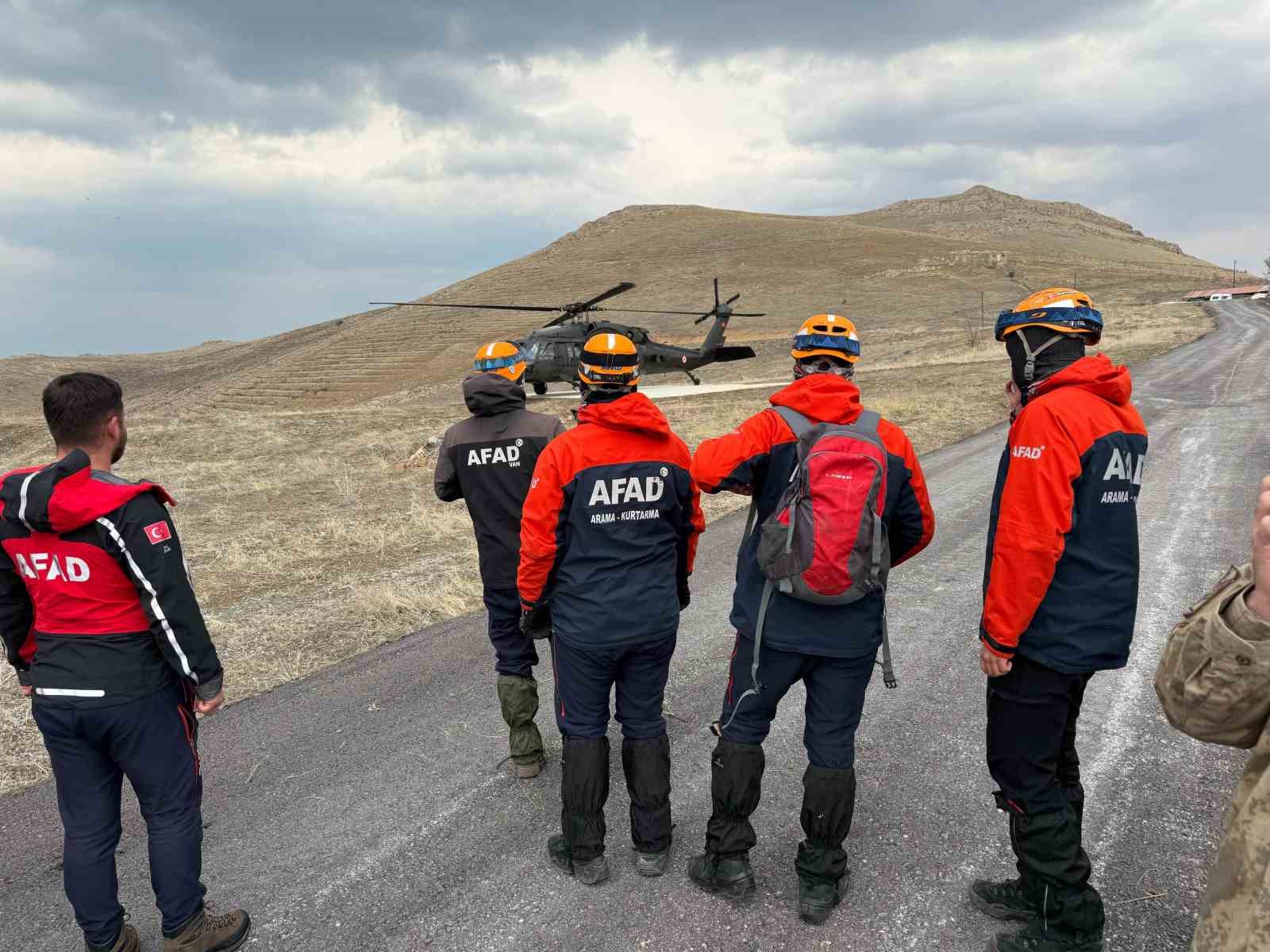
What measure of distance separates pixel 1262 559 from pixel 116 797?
385 centimetres

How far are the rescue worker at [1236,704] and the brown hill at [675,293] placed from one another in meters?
35.6

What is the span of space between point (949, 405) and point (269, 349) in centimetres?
6663

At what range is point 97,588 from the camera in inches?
111

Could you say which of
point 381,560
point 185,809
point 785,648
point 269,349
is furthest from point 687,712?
point 269,349

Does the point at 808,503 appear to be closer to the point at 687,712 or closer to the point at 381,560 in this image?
the point at 687,712

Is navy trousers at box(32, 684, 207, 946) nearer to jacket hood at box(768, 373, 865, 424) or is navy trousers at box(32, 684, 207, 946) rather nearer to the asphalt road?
the asphalt road

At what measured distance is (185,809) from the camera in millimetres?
3033

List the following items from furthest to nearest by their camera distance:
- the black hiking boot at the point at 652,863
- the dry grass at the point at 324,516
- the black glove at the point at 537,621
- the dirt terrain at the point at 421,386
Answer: the dirt terrain at the point at 421,386, the dry grass at the point at 324,516, the black glove at the point at 537,621, the black hiking boot at the point at 652,863

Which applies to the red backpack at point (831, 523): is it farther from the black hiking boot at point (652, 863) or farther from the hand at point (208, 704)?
the hand at point (208, 704)

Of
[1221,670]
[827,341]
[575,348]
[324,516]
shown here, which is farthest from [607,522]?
[575,348]

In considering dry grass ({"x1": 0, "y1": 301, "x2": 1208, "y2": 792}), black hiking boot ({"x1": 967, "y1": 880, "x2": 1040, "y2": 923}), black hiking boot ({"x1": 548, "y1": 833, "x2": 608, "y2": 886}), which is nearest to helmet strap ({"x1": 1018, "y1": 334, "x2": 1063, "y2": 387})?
black hiking boot ({"x1": 967, "y1": 880, "x2": 1040, "y2": 923})

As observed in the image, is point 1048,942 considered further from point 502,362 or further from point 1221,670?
point 502,362

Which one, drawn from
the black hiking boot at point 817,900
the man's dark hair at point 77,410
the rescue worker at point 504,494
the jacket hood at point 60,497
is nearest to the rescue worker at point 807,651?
the black hiking boot at point 817,900

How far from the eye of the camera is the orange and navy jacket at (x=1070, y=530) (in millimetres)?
2715
